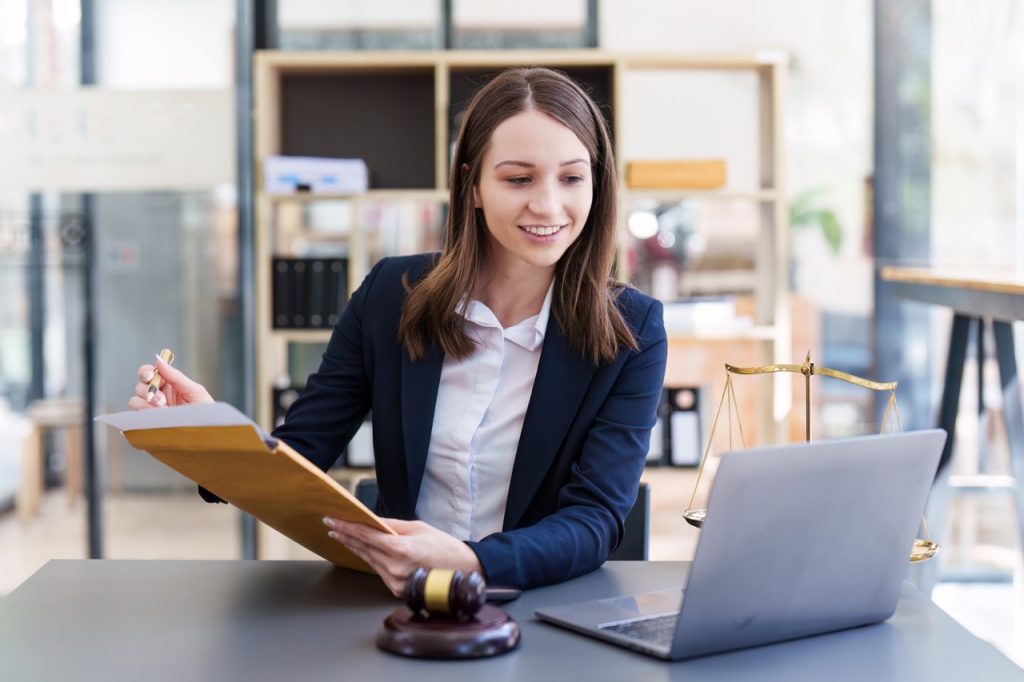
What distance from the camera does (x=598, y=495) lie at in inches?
64.3

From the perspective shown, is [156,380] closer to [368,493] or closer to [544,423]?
[368,493]

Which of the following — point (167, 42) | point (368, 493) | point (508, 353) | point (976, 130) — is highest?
point (167, 42)

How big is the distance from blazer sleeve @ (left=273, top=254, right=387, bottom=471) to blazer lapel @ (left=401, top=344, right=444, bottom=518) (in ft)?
0.34

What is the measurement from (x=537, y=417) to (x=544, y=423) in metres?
0.01

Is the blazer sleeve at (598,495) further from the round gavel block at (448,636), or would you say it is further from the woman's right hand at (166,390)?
the woman's right hand at (166,390)

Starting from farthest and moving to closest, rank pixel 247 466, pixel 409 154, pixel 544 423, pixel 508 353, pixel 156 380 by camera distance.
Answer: pixel 409 154 → pixel 508 353 → pixel 544 423 → pixel 156 380 → pixel 247 466

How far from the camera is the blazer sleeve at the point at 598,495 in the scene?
1419mm

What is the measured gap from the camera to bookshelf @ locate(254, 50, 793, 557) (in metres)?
3.78

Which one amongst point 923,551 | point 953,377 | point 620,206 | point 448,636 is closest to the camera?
point 448,636

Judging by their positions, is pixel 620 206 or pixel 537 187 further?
pixel 620 206

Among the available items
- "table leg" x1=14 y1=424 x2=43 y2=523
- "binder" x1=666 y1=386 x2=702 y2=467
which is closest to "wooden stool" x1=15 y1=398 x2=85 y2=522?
"table leg" x1=14 y1=424 x2=43 y2=523

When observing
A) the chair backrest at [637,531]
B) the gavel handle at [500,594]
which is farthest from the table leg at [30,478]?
the gavel handle at [500,594]

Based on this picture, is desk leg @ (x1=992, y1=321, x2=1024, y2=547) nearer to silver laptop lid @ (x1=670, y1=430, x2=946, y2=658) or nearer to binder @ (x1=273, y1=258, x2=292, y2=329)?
silver laptop lid @ (x1=670, y1=430, x2=946, y2=658)

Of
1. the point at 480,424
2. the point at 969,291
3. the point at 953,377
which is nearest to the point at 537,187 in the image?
the point at 480,424
